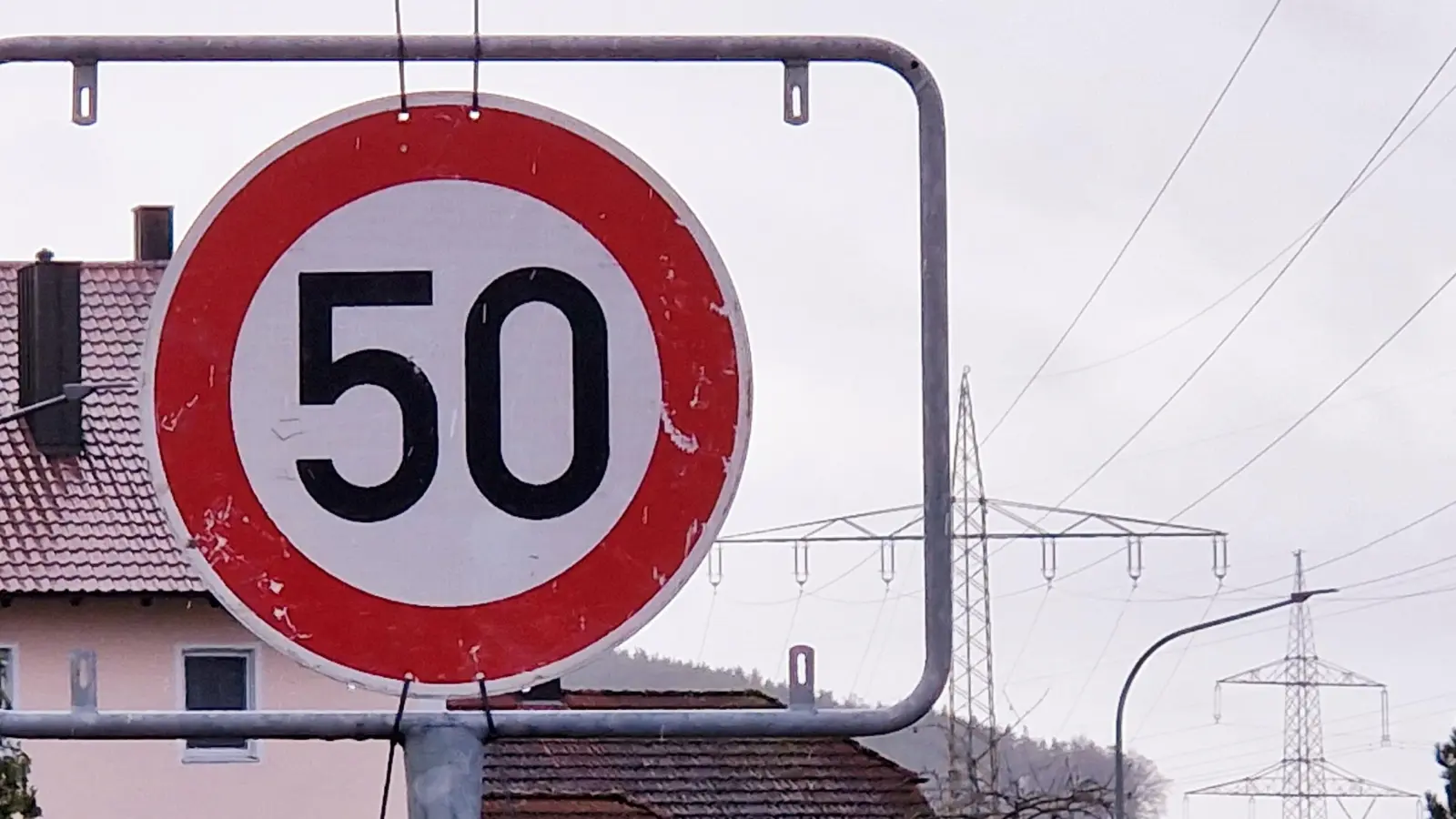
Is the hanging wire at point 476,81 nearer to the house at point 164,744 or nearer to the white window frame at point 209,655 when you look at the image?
the house at point 164,744

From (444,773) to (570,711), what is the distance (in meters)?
0.12

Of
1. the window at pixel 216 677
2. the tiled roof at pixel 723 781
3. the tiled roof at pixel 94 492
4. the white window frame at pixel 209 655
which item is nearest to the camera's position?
the tiled roof at pixel 723 781

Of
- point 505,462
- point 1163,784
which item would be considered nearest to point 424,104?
point 505,462

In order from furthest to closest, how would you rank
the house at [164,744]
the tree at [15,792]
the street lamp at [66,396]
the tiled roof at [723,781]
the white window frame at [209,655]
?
the white window frame at [209,655], the house at [164,744], the tiled roof at [723,781], the tree at [15,792], the street lamp at [66,396]

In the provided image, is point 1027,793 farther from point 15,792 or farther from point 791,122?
point 791,122

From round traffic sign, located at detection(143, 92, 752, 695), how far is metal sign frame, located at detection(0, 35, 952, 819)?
0.17 feet

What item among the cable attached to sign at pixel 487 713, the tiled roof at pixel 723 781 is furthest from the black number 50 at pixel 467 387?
the tiled roof at pixel 723 781

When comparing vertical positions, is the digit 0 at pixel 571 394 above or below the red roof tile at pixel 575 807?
above

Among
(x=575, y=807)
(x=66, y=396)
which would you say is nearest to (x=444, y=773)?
(x=66, y=396)

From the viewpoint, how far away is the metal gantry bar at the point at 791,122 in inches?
78.0

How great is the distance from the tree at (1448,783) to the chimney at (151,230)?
18489 millimetres

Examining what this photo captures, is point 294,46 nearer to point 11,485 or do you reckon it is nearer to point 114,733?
point 114,733

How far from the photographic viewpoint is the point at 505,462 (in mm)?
1955

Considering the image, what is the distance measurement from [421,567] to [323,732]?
0.50ft
